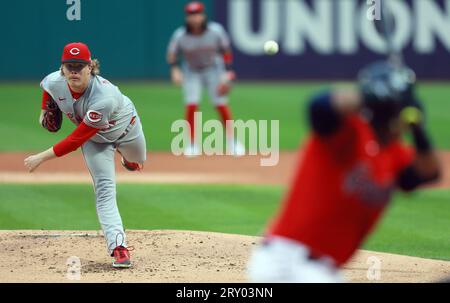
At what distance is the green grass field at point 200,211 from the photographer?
30.5ft

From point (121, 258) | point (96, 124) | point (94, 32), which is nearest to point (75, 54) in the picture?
point (96, 124)

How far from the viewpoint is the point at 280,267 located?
4.45 metres

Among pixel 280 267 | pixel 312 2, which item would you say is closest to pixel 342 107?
pixel 280 267

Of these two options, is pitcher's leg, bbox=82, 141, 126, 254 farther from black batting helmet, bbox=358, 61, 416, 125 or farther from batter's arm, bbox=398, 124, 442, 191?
black batting helmet, bbox=358, 61, 416, 125

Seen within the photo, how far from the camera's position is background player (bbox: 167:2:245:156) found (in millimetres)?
15000

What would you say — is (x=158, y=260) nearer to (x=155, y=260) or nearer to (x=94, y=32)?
(x=155, y=260)

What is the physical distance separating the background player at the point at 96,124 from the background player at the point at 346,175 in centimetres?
311

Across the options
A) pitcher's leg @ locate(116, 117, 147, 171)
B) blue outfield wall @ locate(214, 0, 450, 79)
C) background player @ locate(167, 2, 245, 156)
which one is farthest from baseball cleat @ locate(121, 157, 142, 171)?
blue outfield wall @ locate(214, 0, 450, 79)

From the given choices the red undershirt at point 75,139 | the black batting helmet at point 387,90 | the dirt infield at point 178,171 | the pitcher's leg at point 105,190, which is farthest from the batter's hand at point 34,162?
the dirt infield at point 178,171

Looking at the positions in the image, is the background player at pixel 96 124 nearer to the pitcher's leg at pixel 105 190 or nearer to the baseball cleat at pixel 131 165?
the pitcher's leg at pixel 105 190

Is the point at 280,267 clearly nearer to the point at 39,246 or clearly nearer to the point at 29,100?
the point at 39,246

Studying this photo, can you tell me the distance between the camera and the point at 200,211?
10.5 meters
